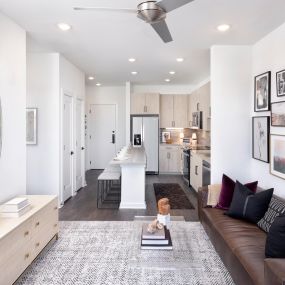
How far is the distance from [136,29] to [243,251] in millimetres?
2840

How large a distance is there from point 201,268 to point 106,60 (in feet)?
13.1

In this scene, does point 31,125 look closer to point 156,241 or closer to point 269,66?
point 156,241

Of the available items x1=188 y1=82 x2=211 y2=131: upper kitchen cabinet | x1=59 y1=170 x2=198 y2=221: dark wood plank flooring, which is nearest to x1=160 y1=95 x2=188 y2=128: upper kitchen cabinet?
x1=188 y1=82 x2=211 y2=131: upper kitchen cabinet

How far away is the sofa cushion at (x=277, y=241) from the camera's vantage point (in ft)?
6.81

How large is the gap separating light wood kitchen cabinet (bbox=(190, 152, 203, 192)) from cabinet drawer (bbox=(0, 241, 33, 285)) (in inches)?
140

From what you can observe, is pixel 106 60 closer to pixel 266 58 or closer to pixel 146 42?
pixel 146 42

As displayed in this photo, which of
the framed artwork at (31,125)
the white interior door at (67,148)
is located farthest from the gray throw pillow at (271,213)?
the framed artwork at (31,125)

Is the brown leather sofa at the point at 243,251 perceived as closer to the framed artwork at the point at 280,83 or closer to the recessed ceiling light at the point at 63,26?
the framed artwork at the point at 280,83

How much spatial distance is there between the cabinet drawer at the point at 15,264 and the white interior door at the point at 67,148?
104 inches

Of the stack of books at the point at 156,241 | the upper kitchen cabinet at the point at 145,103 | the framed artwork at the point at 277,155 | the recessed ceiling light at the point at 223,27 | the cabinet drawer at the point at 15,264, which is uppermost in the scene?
the recessed ceiling light at the point at 223,27

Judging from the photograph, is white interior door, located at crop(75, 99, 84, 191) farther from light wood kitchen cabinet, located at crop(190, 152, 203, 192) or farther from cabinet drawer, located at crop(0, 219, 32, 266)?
cabinet drawer, located at crop(0, 219, 32, 266)

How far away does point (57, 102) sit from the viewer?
4969mm

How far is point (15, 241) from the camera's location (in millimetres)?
2412

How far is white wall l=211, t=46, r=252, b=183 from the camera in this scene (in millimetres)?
4363
